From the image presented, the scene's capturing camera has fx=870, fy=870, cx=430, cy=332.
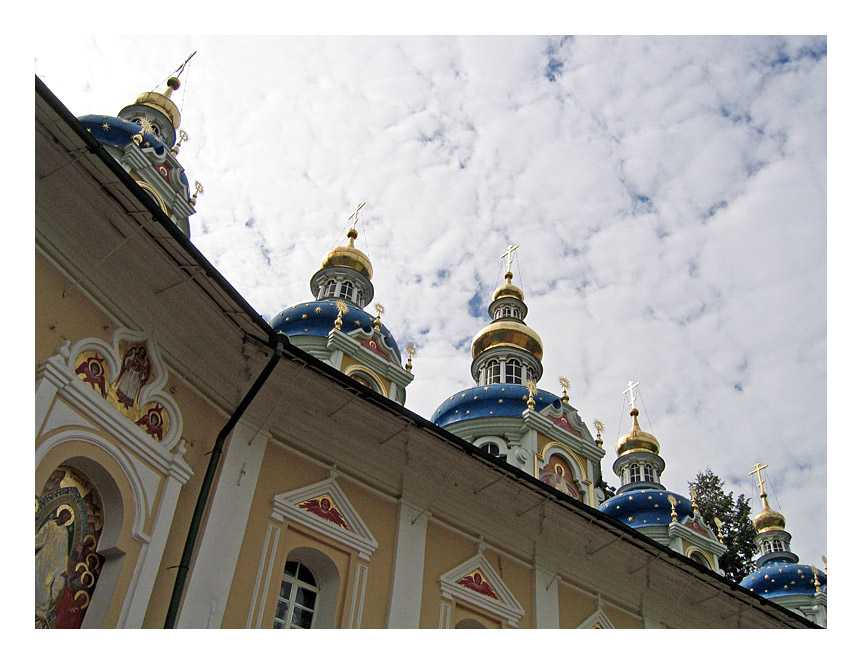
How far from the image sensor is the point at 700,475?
112ft

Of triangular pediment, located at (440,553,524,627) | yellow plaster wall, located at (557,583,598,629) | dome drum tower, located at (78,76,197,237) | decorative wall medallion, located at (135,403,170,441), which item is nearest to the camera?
decorative wall medallion, located at (135,403,170,441)

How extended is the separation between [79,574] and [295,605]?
2.83 m

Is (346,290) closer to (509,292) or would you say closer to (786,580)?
(509,292)

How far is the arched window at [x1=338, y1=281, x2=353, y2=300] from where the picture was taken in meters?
24.6

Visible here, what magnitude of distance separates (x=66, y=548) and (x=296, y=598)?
10.1 feet

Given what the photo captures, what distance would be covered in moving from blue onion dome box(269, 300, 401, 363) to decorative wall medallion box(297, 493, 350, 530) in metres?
10.6

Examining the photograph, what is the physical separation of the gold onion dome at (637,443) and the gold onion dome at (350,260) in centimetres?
1262

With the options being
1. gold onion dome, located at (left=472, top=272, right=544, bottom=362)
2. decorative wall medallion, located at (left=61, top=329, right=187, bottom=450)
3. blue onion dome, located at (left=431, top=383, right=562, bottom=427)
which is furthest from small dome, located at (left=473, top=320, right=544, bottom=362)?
decorative wall medallion, located at (left=61, top=329, right=187, bottom=450)

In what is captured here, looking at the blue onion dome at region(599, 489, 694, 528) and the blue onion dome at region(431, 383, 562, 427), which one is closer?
the blue onion dome at region(431, 383, 562, 427)

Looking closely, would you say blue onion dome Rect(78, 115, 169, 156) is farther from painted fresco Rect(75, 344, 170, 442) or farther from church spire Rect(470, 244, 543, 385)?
church spire Rect(470, 244, 543, 385)

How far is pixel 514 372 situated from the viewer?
87.0ft

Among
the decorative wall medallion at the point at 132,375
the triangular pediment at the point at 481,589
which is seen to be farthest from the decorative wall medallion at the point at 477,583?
the decorative wall medallion at the point at 132,375

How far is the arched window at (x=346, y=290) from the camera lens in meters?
24.6

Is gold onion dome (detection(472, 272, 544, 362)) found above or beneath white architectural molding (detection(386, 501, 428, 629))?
above
